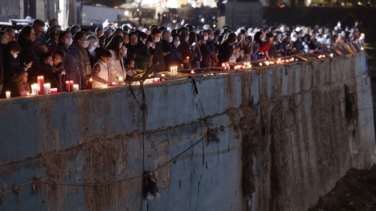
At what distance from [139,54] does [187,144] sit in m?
3.10

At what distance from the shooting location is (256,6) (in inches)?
2222

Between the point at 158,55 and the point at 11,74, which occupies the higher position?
the point at 158,55

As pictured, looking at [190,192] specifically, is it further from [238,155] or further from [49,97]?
[49,97]

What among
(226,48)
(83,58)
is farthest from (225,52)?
(83,58)

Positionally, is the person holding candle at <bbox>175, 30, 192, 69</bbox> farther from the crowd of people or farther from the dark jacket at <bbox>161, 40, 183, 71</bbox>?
the dark jacket at <bbox>161, 40, 183, 71</bbox>

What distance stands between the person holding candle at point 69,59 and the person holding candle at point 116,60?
0.83 m

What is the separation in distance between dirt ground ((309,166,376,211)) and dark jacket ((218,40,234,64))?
4321 millimetres

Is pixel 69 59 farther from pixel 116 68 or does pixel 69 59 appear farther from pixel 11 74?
pixel 11 74

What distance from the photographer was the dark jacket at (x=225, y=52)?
19.1 m

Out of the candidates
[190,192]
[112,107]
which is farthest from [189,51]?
[112,107]

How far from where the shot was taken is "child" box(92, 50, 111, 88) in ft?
39.9

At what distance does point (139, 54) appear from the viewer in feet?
49.7

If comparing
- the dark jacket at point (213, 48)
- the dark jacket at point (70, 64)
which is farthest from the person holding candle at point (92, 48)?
the dark jacket at point (213, 48)

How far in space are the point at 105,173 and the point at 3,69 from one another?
187cm
